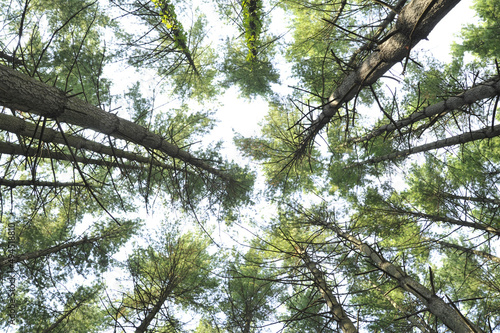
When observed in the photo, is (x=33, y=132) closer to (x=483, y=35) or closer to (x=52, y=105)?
(x=52, y=105)

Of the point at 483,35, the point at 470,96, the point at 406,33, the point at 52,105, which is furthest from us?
the point at 483,35

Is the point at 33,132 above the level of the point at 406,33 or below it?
above

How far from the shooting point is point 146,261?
6.79m

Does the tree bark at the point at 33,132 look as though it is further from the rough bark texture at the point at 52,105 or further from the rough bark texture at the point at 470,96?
the rough bark texture at the point at 470,96

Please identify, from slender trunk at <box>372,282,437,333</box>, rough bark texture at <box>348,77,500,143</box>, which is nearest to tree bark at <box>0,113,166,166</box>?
slender trunk at <box>372,282,437,333</box>

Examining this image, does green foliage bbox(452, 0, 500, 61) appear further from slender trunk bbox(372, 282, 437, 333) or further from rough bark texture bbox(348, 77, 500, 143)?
slender trunk bbox(372, 282, 437, 333)

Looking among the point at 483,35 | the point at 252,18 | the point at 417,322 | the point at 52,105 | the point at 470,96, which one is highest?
the point at 483,35

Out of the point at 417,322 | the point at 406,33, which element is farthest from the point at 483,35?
the point at 406,33

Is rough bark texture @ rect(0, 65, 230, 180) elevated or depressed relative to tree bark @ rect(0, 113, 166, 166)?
depressed

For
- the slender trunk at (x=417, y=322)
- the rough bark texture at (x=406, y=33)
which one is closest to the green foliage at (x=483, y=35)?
the slender trunk at (x=417, y=322)

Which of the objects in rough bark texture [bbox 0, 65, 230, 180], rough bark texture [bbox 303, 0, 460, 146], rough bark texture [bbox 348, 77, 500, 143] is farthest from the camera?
rough bark texture [bbox 348, 77, 500, 143]

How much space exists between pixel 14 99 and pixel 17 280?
259 inches

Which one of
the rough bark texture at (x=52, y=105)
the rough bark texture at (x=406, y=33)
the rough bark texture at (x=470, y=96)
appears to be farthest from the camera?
the rough bark texture at (x=470, y=96)

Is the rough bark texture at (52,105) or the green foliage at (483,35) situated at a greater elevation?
the green foliage at (483,35)
